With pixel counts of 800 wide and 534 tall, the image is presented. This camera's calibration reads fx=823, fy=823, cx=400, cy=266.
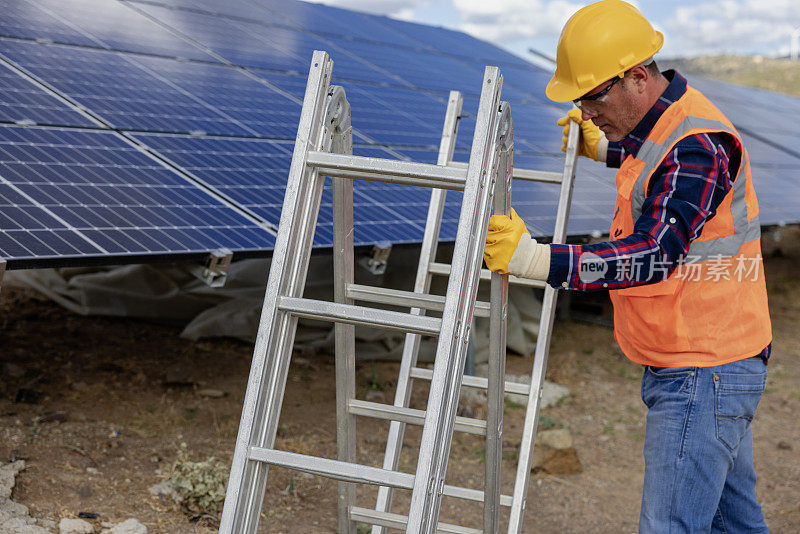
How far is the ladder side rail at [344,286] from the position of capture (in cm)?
289

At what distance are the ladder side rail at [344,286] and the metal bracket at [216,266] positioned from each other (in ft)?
4.35

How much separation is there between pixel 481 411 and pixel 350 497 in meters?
3.85

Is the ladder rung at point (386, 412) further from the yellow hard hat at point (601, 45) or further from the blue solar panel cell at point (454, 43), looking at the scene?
the blue solar panel cell at point (454, 43)

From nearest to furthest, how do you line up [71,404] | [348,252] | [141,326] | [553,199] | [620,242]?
[620,242]
[348,252]
[71,404]
[553,199]
[141,326]

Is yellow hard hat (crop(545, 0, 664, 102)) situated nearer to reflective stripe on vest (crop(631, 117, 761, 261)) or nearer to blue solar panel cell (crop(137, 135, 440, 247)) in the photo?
reflective stripe on vest (crop(631, 117, 761, 261))

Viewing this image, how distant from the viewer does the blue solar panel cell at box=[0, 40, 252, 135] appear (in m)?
5.70

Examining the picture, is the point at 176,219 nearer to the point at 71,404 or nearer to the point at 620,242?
the point at 71,404

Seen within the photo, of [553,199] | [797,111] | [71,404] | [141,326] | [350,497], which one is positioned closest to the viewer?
[350,497]

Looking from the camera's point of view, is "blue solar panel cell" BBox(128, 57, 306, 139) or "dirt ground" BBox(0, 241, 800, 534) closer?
"dirt ground" BBox(0, 241, 800, 534)

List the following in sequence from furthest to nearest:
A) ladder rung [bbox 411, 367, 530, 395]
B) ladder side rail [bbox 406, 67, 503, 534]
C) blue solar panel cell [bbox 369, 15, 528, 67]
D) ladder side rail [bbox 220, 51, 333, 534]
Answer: blue solar panel cell [bbox 369, 15, 528, 67]
ladder rung [bbox 411, 367, 530, 395]
ladder side rail [bbox 220, 51, 333, 534]
ladder side rail [bbox 406, 67, 503, 534]

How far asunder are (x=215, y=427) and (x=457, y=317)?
401cm

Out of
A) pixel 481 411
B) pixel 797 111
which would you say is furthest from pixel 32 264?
pixel 797 111

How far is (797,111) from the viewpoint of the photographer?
1842cm

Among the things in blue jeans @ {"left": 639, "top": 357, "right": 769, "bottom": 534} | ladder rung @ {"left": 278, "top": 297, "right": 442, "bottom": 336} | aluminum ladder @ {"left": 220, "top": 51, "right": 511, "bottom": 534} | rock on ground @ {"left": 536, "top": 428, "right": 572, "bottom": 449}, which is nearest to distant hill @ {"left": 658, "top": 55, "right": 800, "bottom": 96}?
rock on ground @ {"left": 536, "top": 428, "right": 572, "bottom": 449}
